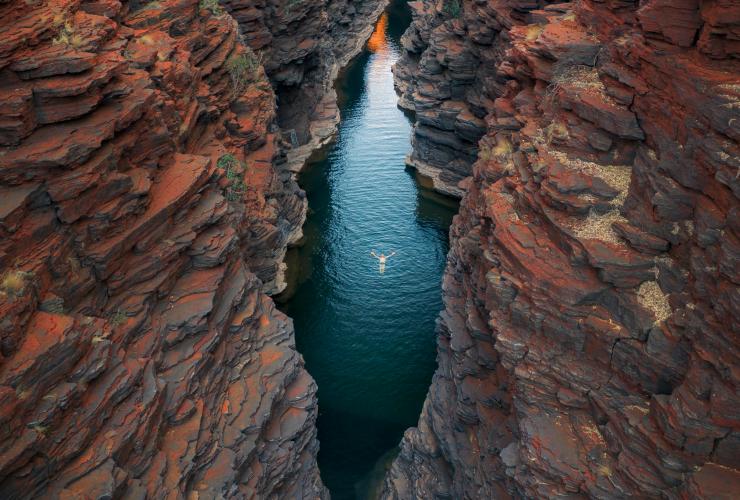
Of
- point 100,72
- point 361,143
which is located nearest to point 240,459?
point 100,72

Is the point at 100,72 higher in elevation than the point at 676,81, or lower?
lower

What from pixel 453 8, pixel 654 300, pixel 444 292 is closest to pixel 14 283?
pixel 654 300

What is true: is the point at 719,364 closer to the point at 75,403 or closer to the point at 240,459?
the point at 240,459

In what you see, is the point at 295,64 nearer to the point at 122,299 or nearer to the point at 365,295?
the point at 365,295

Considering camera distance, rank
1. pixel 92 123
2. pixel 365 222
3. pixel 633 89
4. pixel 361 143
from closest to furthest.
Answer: pixel 633 89
pixel 92 123
pixel 365 222
pixel 361 143

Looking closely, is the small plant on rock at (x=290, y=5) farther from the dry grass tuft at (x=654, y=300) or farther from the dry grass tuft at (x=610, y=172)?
the dry grass tuft at (x=654, y=300)

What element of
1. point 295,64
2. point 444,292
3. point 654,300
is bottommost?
point 295,64

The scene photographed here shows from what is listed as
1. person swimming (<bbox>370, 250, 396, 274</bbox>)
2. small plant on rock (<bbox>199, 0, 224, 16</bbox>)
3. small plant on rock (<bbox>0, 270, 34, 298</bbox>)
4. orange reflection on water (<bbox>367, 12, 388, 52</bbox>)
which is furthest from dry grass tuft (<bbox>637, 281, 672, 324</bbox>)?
orange reflection on water (<bbox>367, 12, 388, 52</bbox>)
